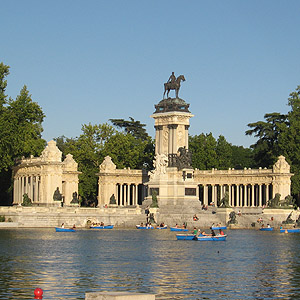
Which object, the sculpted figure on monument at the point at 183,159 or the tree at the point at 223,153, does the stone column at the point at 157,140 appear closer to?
the sculpted figure on monument at the point at 183,159

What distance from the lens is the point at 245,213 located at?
107 m

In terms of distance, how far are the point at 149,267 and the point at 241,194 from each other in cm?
7188

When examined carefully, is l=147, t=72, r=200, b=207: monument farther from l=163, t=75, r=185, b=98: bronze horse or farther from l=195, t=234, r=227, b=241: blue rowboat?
l=195, t=234, r=227, b=241: blue rowboat

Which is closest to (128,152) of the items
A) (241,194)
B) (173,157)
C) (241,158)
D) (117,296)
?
(173,157)

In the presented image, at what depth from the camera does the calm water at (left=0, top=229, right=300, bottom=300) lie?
129ft

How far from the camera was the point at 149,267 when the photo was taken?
4906 cm

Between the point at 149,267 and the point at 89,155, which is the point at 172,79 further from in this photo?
the point at 149,267

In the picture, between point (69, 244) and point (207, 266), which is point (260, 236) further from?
point (207, 266)

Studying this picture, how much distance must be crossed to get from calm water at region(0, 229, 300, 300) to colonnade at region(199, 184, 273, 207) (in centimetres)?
4294

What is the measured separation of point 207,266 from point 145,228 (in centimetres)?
4322

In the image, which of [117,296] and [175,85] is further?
[175,85]

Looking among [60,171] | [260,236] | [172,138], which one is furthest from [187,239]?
[172,138]

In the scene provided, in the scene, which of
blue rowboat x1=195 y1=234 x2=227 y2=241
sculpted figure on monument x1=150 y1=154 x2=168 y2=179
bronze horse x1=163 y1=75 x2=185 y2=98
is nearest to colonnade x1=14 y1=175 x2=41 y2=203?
sculpted figure on monument x1=150 y1=154 x2=168 y2=179

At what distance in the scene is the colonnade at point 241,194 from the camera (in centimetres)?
11806
